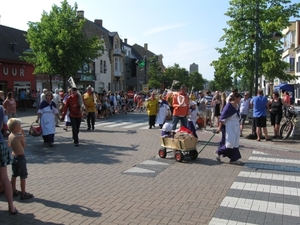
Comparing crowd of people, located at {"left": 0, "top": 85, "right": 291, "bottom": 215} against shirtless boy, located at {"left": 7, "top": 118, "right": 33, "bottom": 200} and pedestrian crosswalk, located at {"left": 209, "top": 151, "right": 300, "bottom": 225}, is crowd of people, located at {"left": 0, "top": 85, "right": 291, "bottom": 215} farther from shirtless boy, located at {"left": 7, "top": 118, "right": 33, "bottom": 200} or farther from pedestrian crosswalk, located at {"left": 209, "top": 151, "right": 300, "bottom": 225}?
pedestrian crosswalk, located at {"left": 209, "top": 151, "right": 300, "bottom": 225}

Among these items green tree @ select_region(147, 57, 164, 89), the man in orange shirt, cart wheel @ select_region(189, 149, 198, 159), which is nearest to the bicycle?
the man in orange shirt

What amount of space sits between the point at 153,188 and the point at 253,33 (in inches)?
674

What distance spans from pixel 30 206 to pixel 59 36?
22111mm

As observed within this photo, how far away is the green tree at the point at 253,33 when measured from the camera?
2142 cm

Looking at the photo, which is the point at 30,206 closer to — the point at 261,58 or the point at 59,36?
the point at 261,58

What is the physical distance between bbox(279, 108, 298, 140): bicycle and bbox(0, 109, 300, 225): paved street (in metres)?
2.16

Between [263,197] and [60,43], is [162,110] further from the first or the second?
[60,43]

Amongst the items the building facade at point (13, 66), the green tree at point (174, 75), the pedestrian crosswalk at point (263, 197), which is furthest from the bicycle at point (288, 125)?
the green tree at point (174, 75)

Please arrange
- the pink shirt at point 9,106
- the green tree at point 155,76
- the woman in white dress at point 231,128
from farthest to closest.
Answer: the green tree at point 155,76
the pink shirt at point 9,106
the woman in white dress at point 231,128

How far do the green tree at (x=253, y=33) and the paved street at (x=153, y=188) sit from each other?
40.4 feet

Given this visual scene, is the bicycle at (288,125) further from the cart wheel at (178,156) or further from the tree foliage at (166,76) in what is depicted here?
the tree foliage at (166,76)

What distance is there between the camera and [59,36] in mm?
25750

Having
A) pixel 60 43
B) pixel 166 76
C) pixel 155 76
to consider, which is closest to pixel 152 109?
pixel 60 43

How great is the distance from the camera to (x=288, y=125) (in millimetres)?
12750
